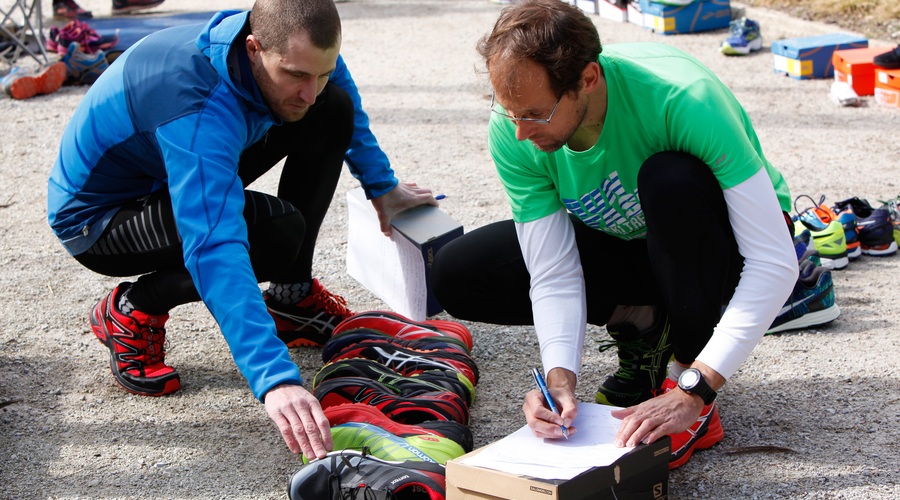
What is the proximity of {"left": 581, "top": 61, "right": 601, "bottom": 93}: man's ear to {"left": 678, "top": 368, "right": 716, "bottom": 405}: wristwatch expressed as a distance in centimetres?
70

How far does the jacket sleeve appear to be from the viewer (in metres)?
3.25

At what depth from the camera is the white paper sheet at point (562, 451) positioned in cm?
203

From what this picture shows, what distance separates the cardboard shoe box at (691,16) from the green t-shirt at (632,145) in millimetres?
4987

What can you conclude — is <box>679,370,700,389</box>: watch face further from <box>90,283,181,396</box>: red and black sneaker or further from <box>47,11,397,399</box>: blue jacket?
<box>90,283,181,396</box>: red and black sneaker

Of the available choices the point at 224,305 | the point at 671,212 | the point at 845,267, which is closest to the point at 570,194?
the point at 671,212

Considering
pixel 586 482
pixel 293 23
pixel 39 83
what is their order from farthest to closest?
1. pixel 39 83
2. pixel 293 23
3. pixel 586 482

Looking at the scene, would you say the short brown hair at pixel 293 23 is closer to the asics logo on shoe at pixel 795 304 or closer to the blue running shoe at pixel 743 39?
the asics logo on shoe at pixel 795 304

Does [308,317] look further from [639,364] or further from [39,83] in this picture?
[39,83]

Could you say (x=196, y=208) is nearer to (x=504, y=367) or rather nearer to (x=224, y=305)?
(x=224, y=305)

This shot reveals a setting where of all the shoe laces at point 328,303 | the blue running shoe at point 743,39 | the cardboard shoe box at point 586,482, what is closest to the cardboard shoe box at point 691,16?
the blue running shoe at point 743,39

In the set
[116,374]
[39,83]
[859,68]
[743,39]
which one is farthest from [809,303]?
[39,83]

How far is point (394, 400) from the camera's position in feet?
8.75

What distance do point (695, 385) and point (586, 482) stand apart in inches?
15.3

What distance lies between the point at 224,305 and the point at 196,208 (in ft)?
0.85
